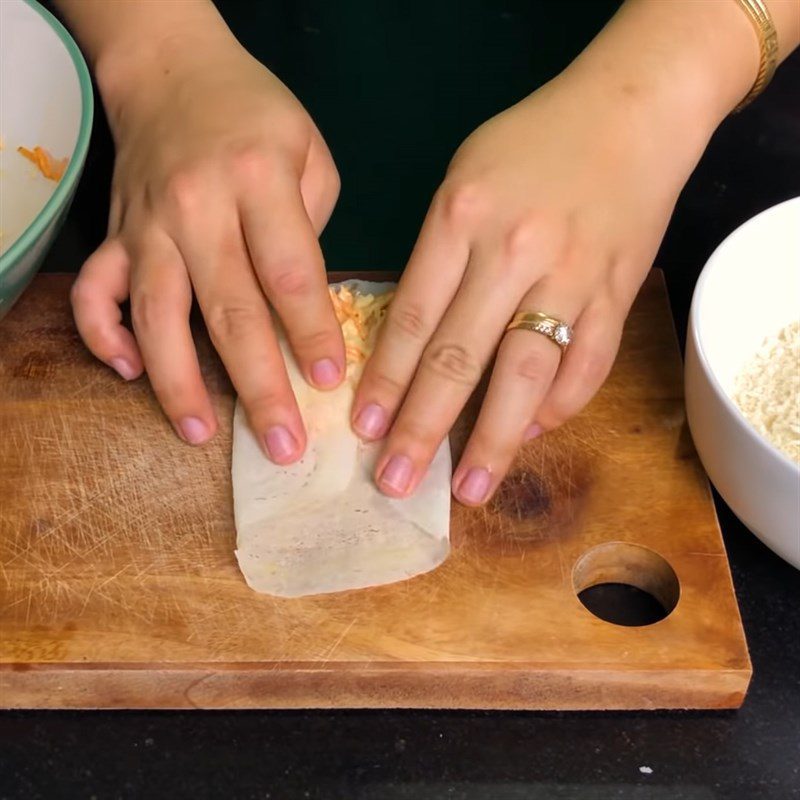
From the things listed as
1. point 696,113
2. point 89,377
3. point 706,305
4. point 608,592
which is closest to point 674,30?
point 696,113

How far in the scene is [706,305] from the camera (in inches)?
36.2

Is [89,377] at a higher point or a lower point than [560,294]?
lower

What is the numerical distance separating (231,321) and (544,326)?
0.28 meters

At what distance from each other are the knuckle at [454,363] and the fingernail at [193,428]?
0.22m

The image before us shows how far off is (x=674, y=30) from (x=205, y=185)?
491 mm

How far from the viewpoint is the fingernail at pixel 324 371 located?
0.93 meters

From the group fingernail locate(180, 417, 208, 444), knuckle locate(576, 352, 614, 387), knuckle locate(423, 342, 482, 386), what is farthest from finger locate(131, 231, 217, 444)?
knuckle locate(576, 352, 614, 387)

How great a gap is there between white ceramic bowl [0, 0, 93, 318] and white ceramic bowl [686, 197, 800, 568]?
612 millimetres

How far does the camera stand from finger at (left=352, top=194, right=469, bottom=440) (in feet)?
3.02

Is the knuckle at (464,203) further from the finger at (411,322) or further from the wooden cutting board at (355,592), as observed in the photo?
the wooden cutting board at (355,592)

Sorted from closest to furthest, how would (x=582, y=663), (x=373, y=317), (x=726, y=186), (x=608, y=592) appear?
(x=582, y=663) → (x=608, y=592) → (x=373, y=317) → (x=726, y=186)

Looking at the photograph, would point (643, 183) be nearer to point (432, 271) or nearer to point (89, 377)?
point (432, 271)

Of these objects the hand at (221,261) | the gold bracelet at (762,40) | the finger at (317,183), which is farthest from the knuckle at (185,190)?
the gold bracelet at (762,40)

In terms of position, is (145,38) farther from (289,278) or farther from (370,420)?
(370,420)
